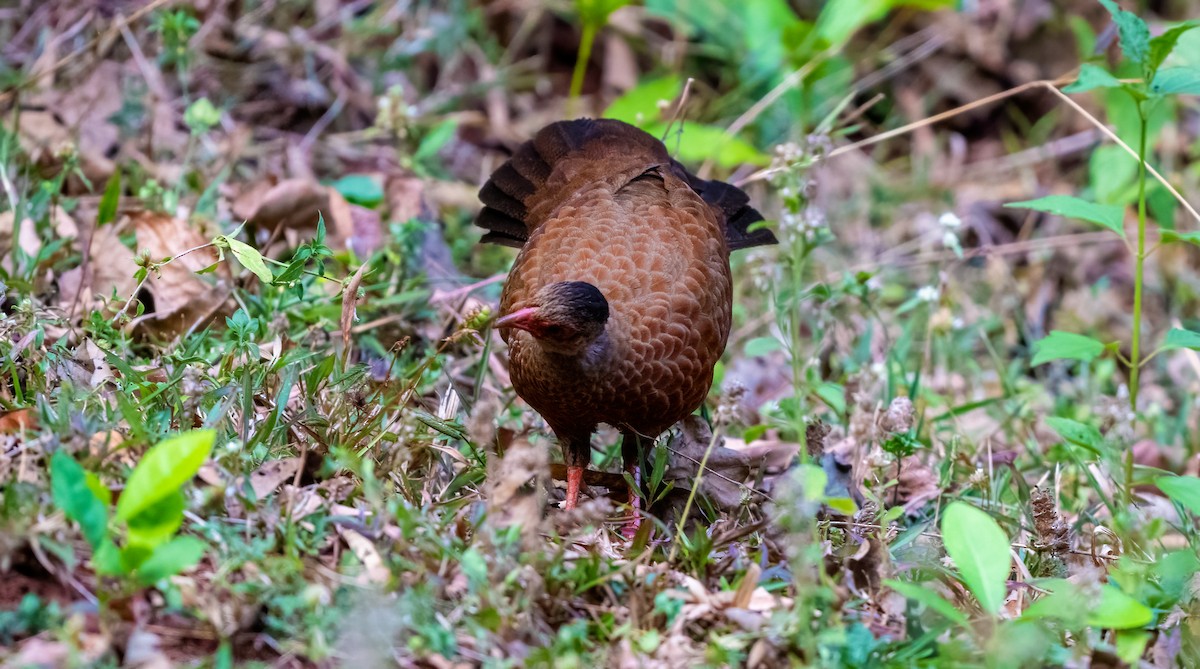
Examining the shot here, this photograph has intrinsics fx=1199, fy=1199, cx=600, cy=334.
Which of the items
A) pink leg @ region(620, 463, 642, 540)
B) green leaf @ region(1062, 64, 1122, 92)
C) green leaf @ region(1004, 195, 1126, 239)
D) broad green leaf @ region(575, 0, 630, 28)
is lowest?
pink leg @ region(620, 463, 642, 540)

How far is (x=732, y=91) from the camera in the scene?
24.9ft

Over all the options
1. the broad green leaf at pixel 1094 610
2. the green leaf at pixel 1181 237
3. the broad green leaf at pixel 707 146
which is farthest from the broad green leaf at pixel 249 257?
the broad green leaf at pixel 707 146

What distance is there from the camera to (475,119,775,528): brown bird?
3582 millimetres

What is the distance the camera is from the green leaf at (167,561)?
2453mm

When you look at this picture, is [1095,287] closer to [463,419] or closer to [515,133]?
[515,133]

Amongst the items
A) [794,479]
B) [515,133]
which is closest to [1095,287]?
[515,133]

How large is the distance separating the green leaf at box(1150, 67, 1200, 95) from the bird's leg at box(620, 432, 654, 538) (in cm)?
189

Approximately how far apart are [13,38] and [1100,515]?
547 centimetres

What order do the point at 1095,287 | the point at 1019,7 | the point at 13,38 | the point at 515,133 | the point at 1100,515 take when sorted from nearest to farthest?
the point at 1100,515 < the point at 13,38 < the point at 1095,287 < the point at 515,133 < the point at 1019,7

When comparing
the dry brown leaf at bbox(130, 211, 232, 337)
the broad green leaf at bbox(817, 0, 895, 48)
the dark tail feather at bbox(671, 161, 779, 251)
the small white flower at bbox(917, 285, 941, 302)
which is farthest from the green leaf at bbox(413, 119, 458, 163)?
the small white flower at bbox(917, 285, 941, 302)

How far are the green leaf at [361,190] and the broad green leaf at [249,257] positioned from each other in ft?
7.54

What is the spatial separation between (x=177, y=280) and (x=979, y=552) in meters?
3.02

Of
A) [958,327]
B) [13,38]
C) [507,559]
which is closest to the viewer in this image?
[507,559]

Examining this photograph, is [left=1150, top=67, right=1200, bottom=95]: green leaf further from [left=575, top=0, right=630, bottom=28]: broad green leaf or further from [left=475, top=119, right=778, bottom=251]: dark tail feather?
[left=575, top=0, right=630, bottom=28]: broad green leaf
